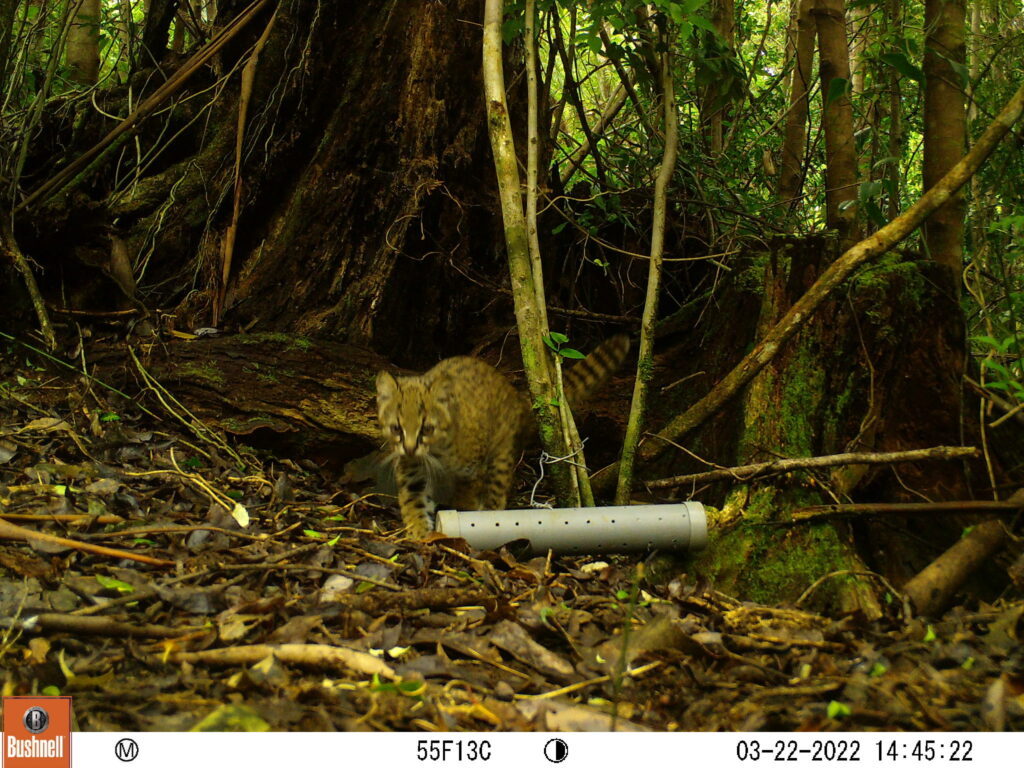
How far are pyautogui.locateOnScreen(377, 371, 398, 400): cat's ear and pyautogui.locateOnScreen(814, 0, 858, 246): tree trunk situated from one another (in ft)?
8.94

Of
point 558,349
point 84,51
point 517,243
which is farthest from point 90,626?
point 84,51

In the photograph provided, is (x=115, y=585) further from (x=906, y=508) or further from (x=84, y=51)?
(x=84, y=51)

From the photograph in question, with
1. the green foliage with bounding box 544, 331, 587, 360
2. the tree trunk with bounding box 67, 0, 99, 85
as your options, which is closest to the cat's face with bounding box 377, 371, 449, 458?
the green foliage with bounding box 544, 331, 587, 360

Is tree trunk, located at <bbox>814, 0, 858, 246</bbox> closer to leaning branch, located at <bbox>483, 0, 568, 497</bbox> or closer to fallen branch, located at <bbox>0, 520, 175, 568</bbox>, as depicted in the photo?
leaning branch, located at <bbox>483, 0, 568, 497</bbox>

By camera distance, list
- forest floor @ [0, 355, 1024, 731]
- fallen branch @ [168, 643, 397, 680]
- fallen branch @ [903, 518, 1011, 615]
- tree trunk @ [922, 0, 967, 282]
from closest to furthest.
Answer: forest floor @ [0, 355, 1024, 731]
fallen branch @ [168, 643, 397, 680]
fallen branch @ [903, 518, 1011, 615]
tree trunk @ [922, 0, 967, 282]

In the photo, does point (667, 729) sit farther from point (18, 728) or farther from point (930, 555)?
point (930, 555)

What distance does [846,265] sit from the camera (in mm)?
3760

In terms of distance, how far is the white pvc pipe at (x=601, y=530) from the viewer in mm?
3785

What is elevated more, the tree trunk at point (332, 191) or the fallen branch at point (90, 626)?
the tree trunk at point (332, 191)

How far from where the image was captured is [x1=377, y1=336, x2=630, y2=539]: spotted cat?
4738 mm

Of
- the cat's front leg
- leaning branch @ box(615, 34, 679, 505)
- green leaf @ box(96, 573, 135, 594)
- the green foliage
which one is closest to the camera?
green leaf @ box(96, 573, 135, 594)

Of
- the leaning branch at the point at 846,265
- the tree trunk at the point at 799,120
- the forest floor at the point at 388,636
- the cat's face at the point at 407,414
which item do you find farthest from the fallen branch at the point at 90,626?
the tree trunk at the point at 799,120

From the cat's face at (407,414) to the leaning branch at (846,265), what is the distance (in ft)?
4.32

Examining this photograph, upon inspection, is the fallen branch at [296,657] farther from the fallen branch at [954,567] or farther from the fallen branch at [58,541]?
the fallen branch at [954,567]
